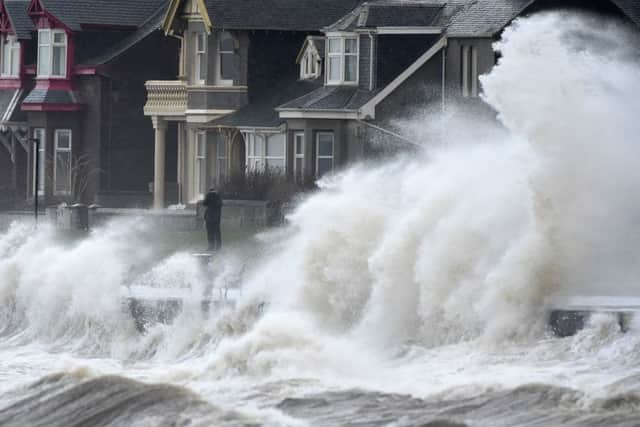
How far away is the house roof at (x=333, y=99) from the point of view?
1679 inches

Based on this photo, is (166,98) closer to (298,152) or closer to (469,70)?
(298,152)

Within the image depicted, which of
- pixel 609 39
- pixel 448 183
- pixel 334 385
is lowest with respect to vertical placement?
pixel 334 385

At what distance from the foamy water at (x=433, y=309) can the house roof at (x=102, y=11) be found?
2211 cm

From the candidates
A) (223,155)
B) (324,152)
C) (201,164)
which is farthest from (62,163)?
(324,152)

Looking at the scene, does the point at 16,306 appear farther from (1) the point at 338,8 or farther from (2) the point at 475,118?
(1) the point at 338,8

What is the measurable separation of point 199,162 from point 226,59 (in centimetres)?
286

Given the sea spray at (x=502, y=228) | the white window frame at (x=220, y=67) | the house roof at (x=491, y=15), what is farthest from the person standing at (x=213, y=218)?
the white window frame at (x=220, y=67)

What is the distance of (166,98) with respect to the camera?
4838 centimetres

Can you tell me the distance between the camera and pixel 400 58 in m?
42.9

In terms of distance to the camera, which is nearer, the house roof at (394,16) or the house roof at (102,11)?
the house roof at (394,16)

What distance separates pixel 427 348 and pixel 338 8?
24658 millimetres

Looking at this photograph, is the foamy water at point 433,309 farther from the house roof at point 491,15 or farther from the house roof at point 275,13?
the house roof at point 275,13

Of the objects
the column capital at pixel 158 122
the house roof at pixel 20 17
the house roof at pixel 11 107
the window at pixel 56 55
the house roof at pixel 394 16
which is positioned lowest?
the column capital at pixel 158 122

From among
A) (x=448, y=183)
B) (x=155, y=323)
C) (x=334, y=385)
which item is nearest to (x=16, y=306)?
(x=155, y=323)
